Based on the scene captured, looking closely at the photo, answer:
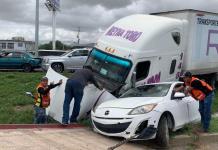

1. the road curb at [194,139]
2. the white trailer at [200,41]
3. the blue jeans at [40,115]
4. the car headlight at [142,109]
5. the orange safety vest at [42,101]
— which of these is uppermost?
the white trailer at [200,41]

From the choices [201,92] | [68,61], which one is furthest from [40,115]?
[68,61]

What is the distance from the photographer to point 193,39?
17047 millimetres

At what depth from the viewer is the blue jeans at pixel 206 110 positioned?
468 inches

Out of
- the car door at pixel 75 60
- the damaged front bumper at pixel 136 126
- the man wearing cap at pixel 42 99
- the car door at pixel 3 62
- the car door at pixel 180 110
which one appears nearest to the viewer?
the damaged front bumper at pixel 136 126

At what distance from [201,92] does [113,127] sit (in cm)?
273

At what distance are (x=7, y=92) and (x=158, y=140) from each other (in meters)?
8.29

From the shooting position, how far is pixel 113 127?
405 inches

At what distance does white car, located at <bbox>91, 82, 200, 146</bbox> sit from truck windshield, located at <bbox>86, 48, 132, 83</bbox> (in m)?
2.37

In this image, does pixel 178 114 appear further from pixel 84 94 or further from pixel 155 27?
pixel 155 27

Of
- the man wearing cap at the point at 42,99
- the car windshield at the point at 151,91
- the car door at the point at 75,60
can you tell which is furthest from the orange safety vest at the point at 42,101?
the car door at the point at 75,60

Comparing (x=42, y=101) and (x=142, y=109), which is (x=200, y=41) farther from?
(x=142, y=109)

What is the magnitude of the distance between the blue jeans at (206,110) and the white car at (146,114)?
1.45 feet

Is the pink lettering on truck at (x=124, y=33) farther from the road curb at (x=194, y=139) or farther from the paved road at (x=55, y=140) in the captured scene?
the paved road at (x=55, y=140)

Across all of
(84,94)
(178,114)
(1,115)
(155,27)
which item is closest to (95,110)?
(84,94)
